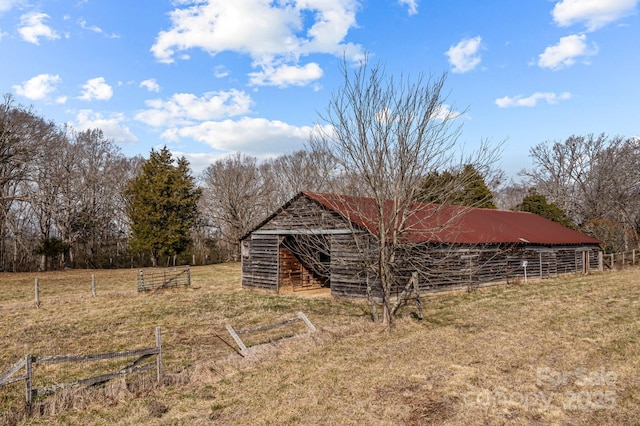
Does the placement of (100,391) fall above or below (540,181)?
below

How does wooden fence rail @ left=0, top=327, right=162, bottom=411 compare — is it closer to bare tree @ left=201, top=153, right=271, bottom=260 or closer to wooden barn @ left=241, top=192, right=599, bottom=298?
wooden barn @ left=241, top=192, right=599, bottom=298

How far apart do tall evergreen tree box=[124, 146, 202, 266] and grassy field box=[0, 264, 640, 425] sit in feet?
80.0

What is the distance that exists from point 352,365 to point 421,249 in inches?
399

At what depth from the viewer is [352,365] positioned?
9758 mm

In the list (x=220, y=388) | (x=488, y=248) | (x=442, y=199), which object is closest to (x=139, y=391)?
(x=220, y=388)

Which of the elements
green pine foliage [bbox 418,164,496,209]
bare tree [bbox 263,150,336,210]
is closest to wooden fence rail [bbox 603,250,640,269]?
green pine foliage [bbox 418,164,496,209]

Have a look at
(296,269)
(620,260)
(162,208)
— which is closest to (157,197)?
(162,208)

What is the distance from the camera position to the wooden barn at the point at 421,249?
20125 millimetres

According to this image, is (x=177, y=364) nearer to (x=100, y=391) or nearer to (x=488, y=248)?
(x=100, y=391)

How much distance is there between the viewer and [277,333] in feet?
44.5

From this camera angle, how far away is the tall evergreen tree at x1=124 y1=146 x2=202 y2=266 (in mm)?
42750

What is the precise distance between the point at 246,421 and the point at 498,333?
877 centimetres

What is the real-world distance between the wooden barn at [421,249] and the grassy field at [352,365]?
8.08ft

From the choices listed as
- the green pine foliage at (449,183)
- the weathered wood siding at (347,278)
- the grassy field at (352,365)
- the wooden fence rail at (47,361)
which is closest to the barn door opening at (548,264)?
the grassy field at (352,365)
